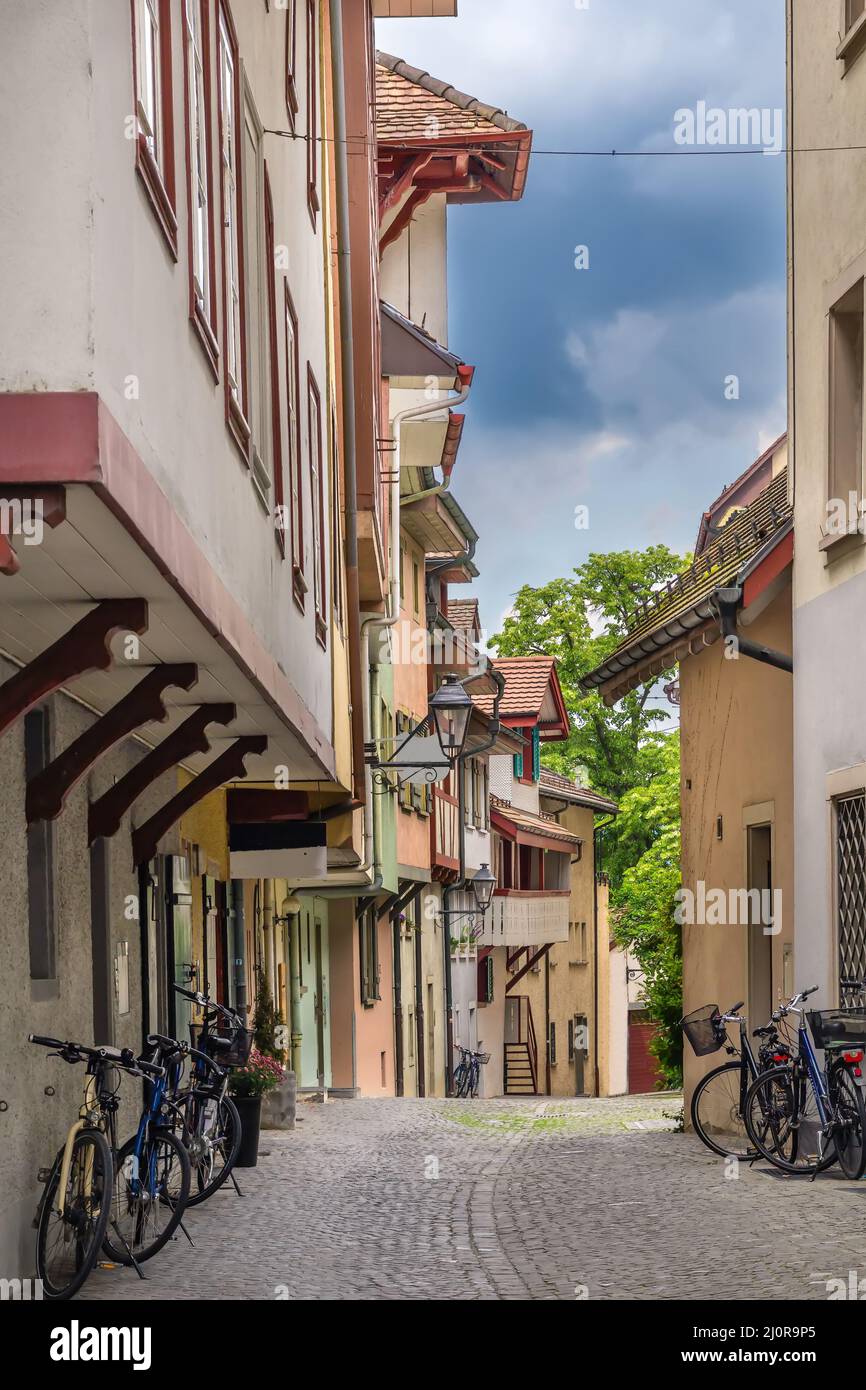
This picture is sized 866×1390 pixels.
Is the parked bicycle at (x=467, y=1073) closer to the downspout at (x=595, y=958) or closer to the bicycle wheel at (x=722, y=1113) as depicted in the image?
the downspout at (x=595, y=958)

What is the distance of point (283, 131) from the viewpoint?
11.7 metres

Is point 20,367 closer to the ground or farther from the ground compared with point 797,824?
farther from the ground

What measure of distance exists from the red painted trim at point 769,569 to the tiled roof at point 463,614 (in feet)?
80.2

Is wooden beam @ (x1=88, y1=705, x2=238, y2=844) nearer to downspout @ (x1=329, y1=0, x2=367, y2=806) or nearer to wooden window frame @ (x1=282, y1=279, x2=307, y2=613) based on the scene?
wooden window frame @ (x1=282, y1=279, x2=307, y2=613)

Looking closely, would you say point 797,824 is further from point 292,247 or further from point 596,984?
point 596,984

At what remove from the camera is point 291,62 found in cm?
1233

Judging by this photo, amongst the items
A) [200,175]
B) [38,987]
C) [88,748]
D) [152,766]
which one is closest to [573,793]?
[152,766]

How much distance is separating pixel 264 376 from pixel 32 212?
5.44m

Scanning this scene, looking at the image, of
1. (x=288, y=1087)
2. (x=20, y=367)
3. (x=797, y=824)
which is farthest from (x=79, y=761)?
(x=288, y=1087)

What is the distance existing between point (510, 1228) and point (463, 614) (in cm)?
→ 3319

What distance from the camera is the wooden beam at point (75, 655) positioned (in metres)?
6.68

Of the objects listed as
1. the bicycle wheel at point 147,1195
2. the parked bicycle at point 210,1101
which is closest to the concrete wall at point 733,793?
the parked bicycle at point 210,1101

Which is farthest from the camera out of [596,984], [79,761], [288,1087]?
[596,984]
